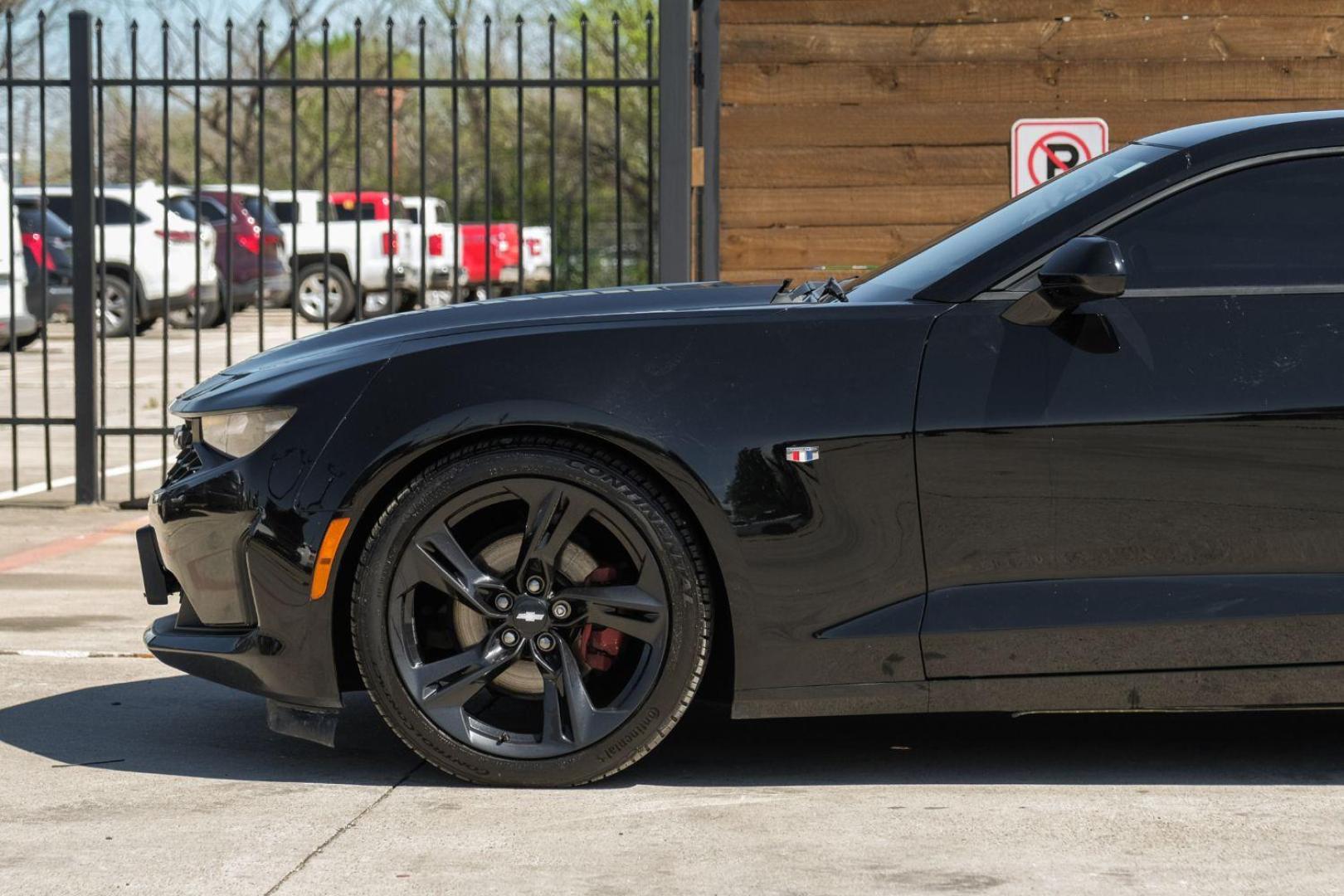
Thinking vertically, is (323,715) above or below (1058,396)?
below

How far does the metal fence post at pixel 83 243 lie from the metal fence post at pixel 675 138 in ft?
9.29

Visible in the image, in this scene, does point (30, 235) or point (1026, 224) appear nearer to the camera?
point (1026, 224)

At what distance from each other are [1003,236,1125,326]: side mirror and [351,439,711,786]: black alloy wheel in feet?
2.96

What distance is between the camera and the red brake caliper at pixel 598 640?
408cm

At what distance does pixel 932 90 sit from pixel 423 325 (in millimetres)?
4308

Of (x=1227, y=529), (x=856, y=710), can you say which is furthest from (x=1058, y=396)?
(x=856, y=710)

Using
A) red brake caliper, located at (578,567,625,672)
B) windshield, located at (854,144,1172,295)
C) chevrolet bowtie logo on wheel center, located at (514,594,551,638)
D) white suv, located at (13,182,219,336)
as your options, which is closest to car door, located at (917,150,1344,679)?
windshield, located at (854,144,1172,295)

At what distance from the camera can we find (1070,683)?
400cm

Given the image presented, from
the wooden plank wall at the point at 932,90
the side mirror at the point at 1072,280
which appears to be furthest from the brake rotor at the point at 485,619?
the wooden plank wall at the point at 932,90

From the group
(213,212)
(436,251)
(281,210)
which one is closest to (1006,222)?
(436,251)

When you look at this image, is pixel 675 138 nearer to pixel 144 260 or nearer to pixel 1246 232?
pixel 1246 232

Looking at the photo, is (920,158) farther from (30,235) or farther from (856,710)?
(30,235)

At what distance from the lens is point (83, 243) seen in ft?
29.5

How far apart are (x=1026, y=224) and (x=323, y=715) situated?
77.7 inches
